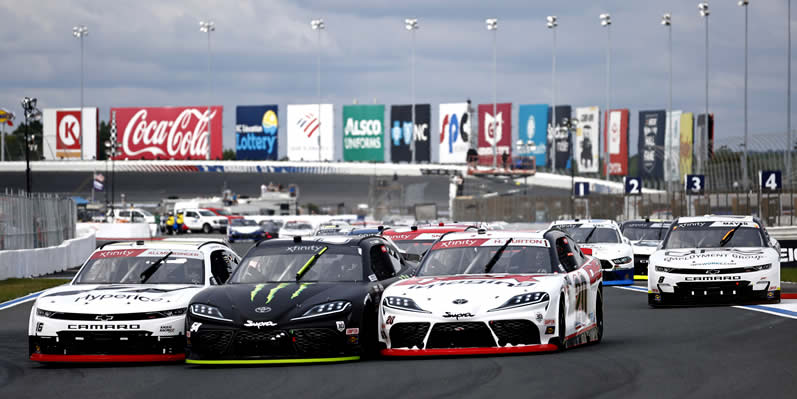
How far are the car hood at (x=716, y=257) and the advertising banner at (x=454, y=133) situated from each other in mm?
83444

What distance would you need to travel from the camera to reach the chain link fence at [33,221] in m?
28.5

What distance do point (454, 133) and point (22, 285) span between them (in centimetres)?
7826

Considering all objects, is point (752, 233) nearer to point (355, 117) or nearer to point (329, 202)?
point (355, 117)

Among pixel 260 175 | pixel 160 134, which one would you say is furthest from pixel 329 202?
pixel 160 134

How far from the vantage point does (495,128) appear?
3893 inches

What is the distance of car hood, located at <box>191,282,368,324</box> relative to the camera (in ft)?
35.1

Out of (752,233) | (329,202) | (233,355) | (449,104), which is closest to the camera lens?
(233,355)

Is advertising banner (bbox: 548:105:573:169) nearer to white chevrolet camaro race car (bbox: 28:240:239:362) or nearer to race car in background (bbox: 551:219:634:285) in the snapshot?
race car in background (bbox: 551:219:634:285)

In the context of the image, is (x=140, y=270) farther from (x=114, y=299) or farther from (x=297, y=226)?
(x=297, y=226)

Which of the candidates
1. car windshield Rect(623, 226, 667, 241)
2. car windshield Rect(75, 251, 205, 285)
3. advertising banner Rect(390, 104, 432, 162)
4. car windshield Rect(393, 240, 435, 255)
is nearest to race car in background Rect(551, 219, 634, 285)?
car windshield Rect(623, 226, 667, 241)

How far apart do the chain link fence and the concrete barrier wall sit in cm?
37

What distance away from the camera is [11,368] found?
11148 mm

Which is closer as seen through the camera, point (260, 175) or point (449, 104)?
point (449, 104)

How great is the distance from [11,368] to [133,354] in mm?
1208
